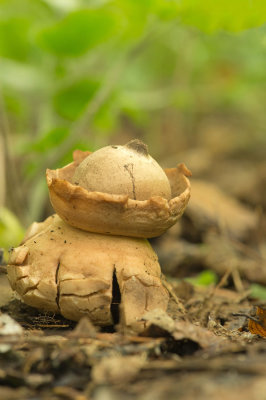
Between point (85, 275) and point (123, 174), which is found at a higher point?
point (123, 174)

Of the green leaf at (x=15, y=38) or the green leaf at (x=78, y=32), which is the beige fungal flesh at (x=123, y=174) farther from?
the green leaf at (x=15, y=38)

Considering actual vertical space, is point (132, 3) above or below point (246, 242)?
above

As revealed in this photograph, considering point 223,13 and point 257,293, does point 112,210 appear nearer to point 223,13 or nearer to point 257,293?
point 257,293

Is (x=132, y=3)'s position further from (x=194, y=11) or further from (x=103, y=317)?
(x=103, y=317)

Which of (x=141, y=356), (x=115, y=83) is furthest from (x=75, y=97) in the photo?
(x=141, y=356)

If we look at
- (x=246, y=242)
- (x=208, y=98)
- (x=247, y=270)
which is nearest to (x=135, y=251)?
(x=247, y=270)

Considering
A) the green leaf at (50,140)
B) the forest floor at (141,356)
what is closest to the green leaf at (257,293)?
the forest floor at (141,356)
